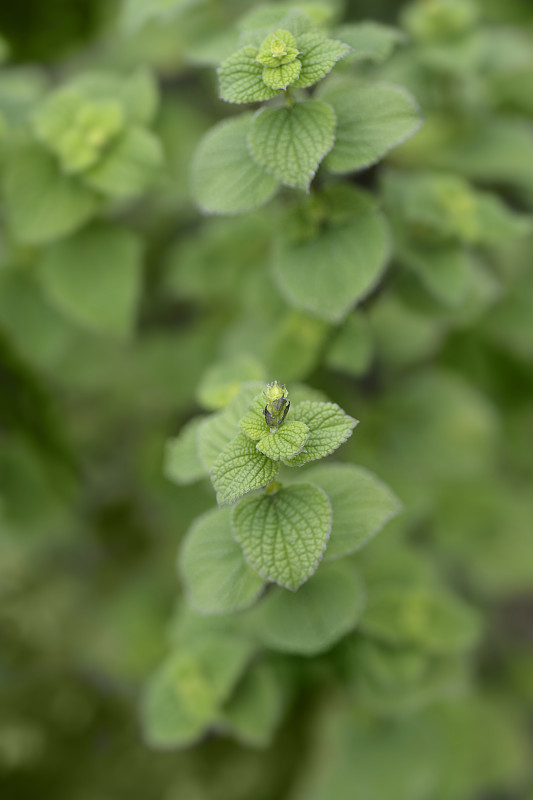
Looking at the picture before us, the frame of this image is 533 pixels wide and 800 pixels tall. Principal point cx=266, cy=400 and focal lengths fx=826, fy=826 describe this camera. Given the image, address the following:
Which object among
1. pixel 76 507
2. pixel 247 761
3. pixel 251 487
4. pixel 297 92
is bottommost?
pixel 247 761

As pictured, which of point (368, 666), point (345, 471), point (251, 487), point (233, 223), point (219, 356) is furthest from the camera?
point (219, 356)

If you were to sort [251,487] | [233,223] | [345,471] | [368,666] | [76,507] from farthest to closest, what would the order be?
1. [76,507]
2. [233,223]
3. [368,666]
4. [345,471]
5. [251,487]

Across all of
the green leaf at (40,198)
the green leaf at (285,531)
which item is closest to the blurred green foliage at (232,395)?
the green leaf at (40,198)

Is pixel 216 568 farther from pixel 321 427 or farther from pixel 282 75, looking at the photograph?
pixel 282 75

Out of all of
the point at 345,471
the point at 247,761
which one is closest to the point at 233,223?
the point at 345,471

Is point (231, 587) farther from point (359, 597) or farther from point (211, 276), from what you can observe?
point (211, 276)

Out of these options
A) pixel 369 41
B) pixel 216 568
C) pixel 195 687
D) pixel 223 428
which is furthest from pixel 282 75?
pixel 195 687

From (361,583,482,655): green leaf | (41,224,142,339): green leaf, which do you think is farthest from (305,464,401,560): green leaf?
(41,224,142,339): green leaf
